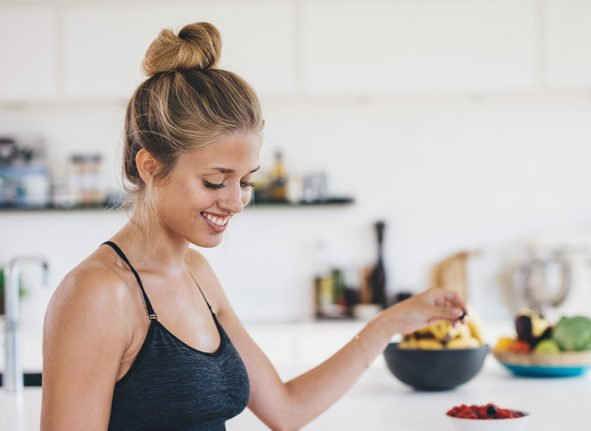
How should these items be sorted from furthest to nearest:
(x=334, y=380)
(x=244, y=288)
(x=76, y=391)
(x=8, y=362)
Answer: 1. (x=244, y=288)
2. (x=8, y=362)
3. (x=334, y=380)
4. (x=76, y=391)

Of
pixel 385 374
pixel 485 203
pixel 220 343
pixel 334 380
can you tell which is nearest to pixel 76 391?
pixel 220 343

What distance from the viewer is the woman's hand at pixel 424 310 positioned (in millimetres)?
1751

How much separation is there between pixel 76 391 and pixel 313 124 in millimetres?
3069

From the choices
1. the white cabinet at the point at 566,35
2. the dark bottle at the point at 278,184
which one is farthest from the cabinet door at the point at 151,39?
the white cabinet at the point at 566,35

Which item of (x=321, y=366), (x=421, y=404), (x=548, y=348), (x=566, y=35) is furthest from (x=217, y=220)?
(x=566, y=35)

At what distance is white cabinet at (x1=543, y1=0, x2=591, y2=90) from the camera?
150 inches

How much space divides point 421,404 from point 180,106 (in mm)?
896

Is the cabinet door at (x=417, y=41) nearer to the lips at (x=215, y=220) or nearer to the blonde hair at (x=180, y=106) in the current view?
the blonde hair at (x=180, y=106)

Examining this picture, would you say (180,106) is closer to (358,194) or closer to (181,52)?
(181,52)

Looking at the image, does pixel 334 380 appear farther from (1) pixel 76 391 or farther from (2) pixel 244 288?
(2) pixel 244 288

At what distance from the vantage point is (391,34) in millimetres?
3795

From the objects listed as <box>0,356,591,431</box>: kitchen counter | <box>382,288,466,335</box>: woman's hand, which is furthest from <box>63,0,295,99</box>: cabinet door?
<box>382,288,466,335</box>: woman's hand

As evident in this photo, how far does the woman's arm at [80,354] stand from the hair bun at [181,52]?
41 cm

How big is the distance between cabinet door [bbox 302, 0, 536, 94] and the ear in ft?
8.12
